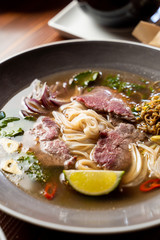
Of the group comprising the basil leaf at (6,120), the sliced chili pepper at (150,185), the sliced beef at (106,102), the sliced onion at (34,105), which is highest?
the basil leaf at (6,120)

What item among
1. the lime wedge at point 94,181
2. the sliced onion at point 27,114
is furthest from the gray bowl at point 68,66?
the sliced onion at point 27,114

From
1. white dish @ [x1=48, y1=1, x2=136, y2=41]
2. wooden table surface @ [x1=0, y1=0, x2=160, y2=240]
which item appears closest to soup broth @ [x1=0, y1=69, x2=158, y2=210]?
white dish @ [x1=48, y1=1, x2=136, y2=41]

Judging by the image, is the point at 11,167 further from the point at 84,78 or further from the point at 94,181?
the point at 84,78

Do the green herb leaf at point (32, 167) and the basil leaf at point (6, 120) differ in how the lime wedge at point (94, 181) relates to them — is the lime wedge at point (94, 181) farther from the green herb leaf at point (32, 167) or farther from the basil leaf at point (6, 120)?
the basil leaf at point (6, 120)

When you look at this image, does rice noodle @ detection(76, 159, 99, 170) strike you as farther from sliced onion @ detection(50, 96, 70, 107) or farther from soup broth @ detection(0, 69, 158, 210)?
sliced onion @ detection(50, 96, 70, 107)

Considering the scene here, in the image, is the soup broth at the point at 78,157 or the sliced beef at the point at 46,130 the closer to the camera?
the soup broth at the point at 78,157

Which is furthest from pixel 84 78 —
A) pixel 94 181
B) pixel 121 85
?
pixel 94 181
